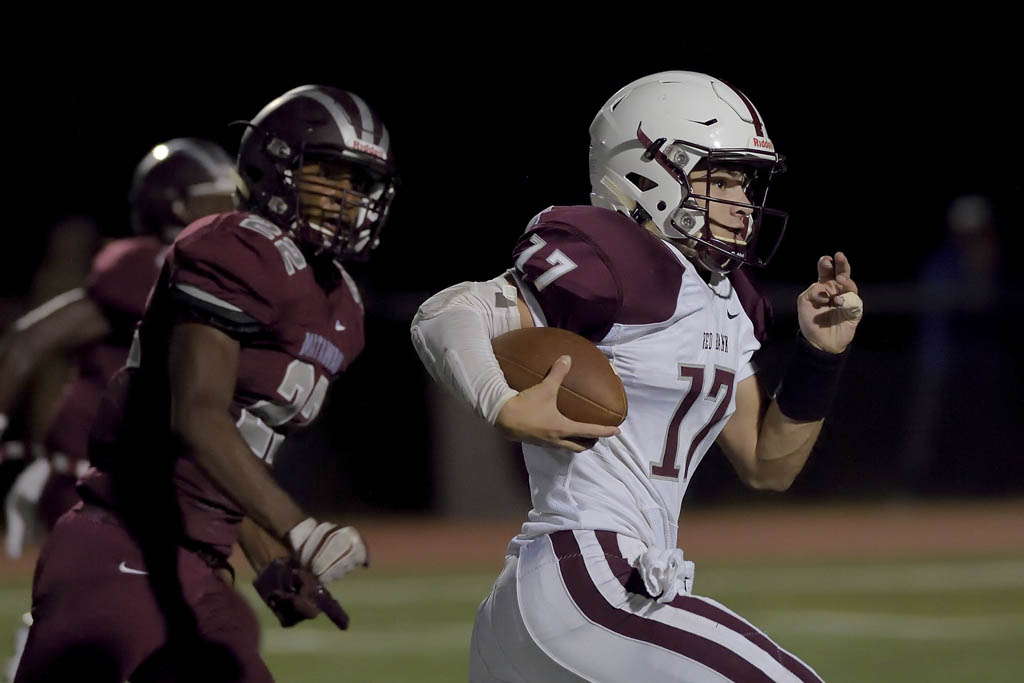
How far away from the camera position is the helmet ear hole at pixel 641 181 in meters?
3.12

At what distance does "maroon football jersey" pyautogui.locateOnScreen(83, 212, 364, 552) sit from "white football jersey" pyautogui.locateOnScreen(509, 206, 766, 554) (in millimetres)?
643

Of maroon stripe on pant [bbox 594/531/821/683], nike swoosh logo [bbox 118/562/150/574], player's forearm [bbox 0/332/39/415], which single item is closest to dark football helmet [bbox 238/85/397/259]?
nike swoosh logo [bbox 118/562/150/574]

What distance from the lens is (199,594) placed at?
3205 mm

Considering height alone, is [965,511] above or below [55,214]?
below

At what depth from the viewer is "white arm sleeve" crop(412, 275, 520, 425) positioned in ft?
8.23

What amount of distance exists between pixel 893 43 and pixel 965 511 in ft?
17.9

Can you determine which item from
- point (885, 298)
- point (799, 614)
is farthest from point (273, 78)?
point (799, 614)

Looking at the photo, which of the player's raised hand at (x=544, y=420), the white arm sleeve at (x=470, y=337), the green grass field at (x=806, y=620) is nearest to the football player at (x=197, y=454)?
the white arm sleeve at (x=470, y=337)

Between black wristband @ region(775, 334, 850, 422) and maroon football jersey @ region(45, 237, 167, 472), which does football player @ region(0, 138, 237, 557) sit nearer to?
maroon football jersey @ region(45, 237, 167, 472)

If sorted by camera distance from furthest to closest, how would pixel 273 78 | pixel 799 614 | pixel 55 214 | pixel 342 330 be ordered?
pixel 273 78
pixel 55 214
pixel 799 614
pixel 342 330

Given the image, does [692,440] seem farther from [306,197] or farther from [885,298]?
[885,298]

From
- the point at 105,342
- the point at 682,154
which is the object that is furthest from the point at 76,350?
the point at 682,154

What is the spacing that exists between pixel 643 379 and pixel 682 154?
1.74 feet

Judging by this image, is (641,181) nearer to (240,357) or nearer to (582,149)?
(240,357)
